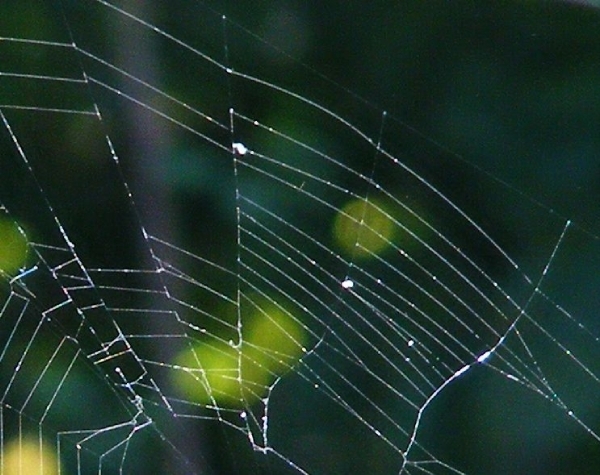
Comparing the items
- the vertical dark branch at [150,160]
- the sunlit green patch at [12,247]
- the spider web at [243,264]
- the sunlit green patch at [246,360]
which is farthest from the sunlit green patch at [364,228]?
the sunlit green patch at [12,247]

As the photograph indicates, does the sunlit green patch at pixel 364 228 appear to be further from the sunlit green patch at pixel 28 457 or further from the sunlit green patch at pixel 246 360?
the sunlit green patch at pixel 28 457

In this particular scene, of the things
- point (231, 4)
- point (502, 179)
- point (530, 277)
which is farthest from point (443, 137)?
point (231, 4)

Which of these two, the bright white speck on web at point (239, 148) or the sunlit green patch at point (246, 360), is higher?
the bright white speck on web at point (239, 148)

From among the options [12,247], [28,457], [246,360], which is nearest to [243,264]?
[246,360]

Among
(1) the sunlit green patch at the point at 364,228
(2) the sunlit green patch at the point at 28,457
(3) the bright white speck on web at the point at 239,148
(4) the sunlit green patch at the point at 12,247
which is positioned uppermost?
(3) the bright white speck on web at the point at 239,148

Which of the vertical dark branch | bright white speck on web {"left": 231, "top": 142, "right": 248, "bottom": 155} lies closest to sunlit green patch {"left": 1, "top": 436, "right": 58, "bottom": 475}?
the vertical dark branch

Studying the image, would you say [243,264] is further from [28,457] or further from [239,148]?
[28,457]

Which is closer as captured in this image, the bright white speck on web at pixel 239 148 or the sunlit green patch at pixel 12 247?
the bright white speck on web at pixel 239 148

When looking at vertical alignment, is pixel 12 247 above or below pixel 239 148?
below
